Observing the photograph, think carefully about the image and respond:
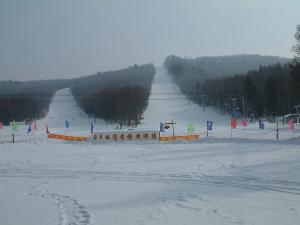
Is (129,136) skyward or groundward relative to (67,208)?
skyward

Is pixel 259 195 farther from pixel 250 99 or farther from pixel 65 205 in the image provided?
pixel 250 99

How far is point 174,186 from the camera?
48.0 ft

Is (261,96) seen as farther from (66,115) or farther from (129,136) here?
(66,115)

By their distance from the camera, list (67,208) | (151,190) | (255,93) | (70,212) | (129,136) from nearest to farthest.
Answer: (70,212) → (67,208) → (151,190) → (129,136) → (255,93)

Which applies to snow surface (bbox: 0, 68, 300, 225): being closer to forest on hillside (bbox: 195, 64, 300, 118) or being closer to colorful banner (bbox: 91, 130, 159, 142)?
colorful banner (bbox: 91, 130, 159, 142)

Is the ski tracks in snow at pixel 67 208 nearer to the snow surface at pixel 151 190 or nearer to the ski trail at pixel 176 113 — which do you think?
the snow surface at pixel 151 190

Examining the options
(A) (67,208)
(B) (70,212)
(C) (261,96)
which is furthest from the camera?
(C) (261,96)

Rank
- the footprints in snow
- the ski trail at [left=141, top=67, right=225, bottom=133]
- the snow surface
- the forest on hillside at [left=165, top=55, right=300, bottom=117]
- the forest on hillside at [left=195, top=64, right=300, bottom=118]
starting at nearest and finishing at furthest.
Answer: the footprints in snow, the snow surface, the forest on hillside at [left=195, top=64, right=300, bottom=118], the forest on hillside at [left=165, top=55, right=300, bottom=117], the ski trail at [left=141, top=67, right=225, bottom=133]

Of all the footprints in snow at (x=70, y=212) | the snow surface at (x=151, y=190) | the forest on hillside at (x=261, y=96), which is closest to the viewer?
the footprints in snow at (x=70, y=212)

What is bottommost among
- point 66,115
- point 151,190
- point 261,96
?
point 151,190

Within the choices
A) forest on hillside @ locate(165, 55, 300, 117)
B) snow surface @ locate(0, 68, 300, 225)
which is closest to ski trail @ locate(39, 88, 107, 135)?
forest on hillside @ locate(165, 55, 300, 117)

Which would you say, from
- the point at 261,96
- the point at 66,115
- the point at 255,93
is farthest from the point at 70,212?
the point at 66,115

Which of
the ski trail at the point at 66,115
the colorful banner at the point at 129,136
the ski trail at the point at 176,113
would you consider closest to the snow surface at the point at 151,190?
the colorful banner at the point at 129,136

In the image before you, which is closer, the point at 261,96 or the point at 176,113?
the point at 261,96
